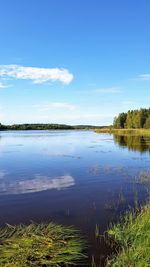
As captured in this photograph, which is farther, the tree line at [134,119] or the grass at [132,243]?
the tree line at [134,119]

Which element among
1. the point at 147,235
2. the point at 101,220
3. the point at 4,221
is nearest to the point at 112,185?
the point at 101,220

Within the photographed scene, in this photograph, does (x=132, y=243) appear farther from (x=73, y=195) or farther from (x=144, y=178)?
(x=144, y=178)

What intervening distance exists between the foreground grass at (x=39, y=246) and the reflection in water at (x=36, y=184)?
825 cm

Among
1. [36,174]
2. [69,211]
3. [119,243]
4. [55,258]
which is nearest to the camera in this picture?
[55,258]

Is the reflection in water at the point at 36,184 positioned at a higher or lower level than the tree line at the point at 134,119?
lower

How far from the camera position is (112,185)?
22906mm

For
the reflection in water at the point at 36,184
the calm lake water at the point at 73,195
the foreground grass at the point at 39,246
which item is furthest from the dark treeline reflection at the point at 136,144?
the foreground grass at the point at 39,246

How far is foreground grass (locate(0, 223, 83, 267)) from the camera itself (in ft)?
32.0

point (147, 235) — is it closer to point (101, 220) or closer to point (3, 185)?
point (101, 220)

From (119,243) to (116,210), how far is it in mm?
4617

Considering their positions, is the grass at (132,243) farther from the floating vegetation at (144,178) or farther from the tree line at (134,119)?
the tree line at (134,119)

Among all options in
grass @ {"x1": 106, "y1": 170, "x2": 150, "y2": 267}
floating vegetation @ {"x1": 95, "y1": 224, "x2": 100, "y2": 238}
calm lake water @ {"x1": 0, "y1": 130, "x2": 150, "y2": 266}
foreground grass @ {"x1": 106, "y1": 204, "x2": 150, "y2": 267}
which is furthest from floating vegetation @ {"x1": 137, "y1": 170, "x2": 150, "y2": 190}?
foreground grass @ {"x1": 106, "y1": 204, "x2": 150, "y2": 267}

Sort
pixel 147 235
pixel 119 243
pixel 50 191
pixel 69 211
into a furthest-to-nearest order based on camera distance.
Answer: pixel 50 191 < pixel 69 211 < pixel 119 243 < pixel 147 235

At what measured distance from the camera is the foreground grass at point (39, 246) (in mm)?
9766
